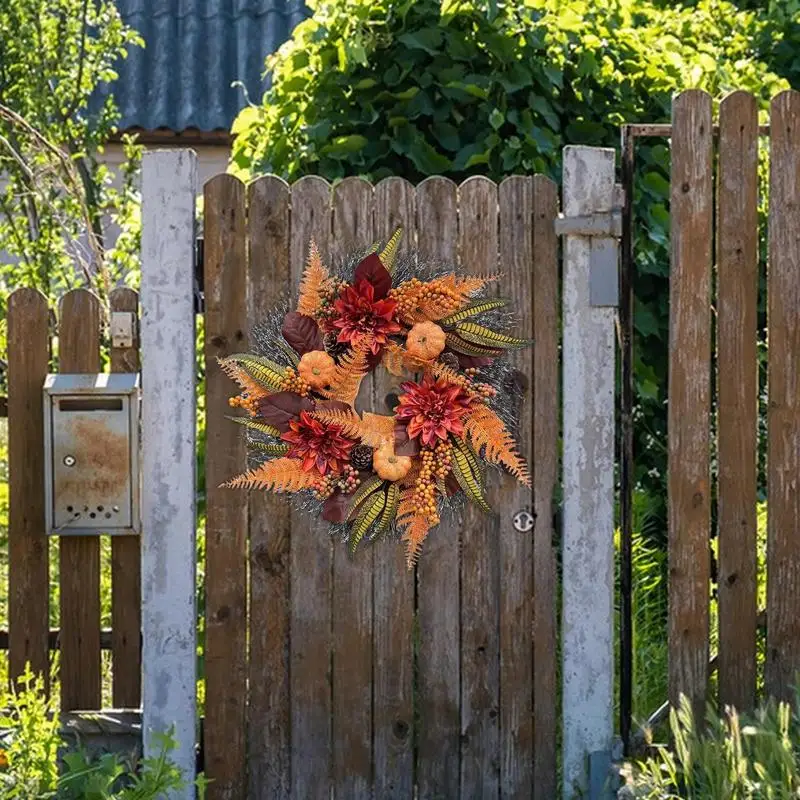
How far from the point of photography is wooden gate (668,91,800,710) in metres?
4.73

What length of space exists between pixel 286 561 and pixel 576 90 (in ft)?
7.15

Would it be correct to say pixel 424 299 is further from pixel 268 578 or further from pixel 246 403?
pixel 268 578

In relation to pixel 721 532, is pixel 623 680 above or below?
below

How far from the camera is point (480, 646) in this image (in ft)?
15.8

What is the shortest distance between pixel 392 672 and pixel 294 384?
3.00ft

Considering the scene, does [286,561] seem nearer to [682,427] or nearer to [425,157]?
[682,427]

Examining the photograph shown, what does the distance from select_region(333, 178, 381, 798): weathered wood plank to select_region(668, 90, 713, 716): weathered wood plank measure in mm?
910

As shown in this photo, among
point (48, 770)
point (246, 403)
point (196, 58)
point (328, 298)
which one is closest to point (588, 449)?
point (328, 298)

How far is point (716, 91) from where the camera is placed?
629 cm

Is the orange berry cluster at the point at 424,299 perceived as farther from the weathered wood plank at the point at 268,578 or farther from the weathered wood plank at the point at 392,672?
the weathered wood plank at the point at 392,672

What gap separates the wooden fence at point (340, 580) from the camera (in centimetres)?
473

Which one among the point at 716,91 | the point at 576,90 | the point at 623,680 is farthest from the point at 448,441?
the point at 716,91

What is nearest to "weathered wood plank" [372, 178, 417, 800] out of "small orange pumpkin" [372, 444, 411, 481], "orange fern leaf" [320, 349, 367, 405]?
"small orange pumpkin" [372, 444, 411, 481]

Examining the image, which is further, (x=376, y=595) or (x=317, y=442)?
(x=376, y=595)
